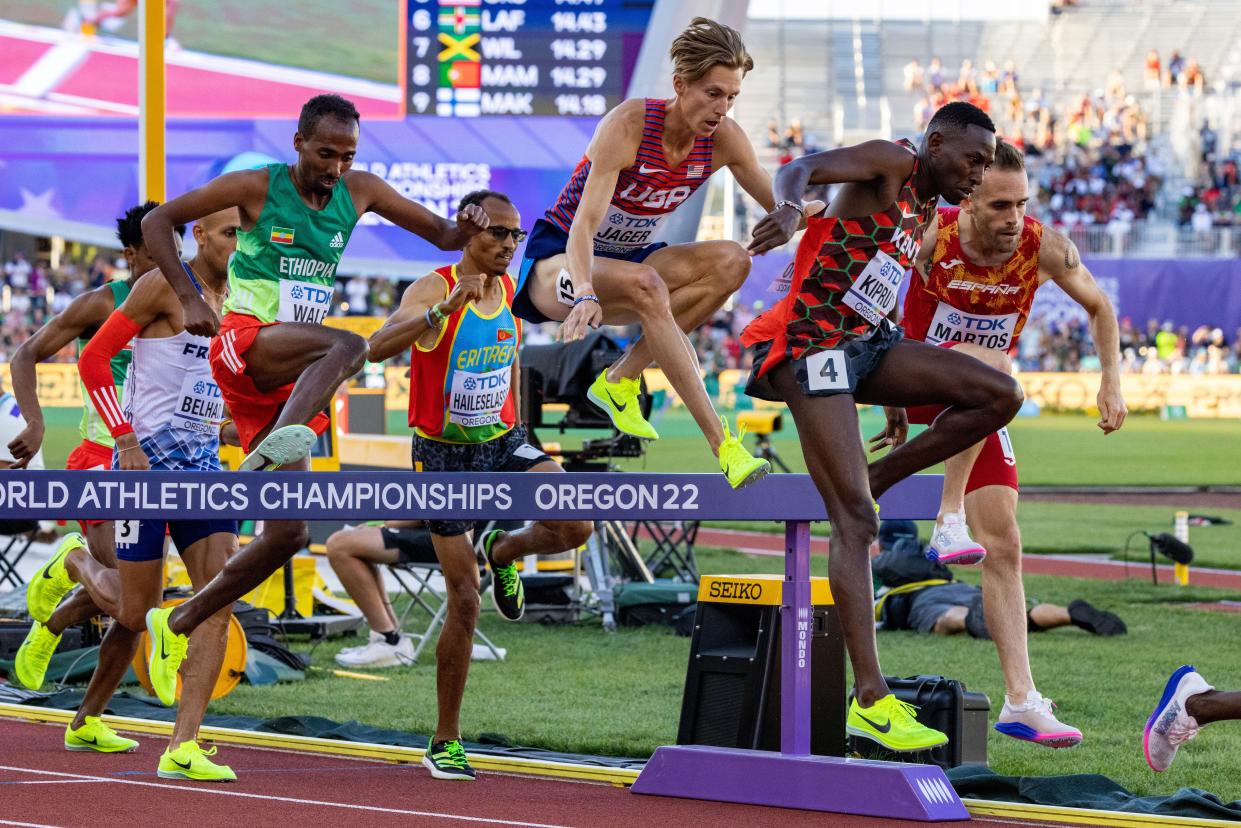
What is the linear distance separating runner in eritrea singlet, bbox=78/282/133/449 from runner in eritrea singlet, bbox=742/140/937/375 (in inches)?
117

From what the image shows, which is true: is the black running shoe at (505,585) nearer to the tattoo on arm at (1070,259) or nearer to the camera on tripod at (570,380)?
the tattoo on arm at (1070,259)

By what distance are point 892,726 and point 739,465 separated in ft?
3.13

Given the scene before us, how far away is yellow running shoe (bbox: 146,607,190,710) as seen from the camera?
6434 mm

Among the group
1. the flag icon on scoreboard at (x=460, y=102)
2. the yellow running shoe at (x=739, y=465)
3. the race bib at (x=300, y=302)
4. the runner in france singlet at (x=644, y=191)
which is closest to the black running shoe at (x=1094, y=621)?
the runner in france singlet at (x=644, y=191)

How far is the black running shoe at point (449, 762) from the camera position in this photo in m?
6.67

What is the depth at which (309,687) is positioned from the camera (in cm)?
934

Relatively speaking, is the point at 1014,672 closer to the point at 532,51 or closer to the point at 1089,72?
the point at 532,51

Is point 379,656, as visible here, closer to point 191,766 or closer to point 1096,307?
point 191,766

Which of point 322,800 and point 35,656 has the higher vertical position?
point 35,656

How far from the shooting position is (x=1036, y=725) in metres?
6.20

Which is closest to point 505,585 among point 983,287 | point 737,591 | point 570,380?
point 737,591

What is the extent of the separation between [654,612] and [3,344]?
25.9 m

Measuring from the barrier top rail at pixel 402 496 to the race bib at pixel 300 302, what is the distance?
0.81m

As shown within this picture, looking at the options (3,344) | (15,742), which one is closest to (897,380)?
(15,742)
